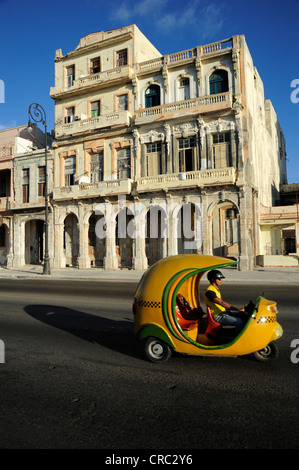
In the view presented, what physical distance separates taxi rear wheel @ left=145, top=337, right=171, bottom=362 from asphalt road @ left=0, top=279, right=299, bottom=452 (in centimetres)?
11

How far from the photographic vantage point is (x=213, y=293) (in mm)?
5020

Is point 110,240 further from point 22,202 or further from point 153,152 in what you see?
point 22,202

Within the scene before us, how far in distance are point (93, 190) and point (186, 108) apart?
9.24 m

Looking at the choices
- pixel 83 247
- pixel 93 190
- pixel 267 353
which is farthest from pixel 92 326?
pixel 83 247

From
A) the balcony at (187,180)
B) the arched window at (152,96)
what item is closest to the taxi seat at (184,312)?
the balcony at (187,180)

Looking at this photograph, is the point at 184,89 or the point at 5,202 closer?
the point at 184,89

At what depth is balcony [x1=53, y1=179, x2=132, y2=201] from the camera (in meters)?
24.4

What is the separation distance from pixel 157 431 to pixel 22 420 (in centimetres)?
140

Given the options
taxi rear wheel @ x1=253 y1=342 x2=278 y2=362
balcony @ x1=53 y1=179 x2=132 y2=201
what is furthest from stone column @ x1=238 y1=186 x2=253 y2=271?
taxi rear wheel @ x1=253 y1=342 x2=278 y2=362

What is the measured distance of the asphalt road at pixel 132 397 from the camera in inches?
117

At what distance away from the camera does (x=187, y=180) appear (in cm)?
2256
